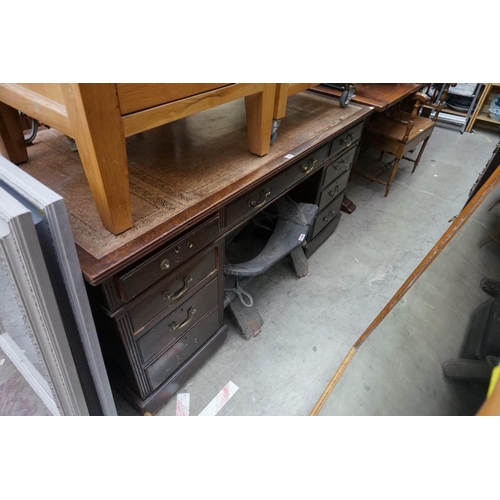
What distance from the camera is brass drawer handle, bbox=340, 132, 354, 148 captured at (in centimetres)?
169

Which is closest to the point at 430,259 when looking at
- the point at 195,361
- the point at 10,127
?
the point at 195,361

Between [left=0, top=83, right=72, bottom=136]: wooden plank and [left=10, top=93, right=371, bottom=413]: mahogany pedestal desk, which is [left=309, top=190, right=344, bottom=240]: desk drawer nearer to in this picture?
[left=10, top=93, right=371, bottom=413]: mahogany pedestal desk

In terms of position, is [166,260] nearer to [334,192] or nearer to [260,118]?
[260,118]

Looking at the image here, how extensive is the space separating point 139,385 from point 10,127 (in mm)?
898

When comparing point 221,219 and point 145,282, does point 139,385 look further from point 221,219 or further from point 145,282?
point 221,219

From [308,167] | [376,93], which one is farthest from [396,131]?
[308,167]

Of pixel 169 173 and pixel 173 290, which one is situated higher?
pixel 169 173

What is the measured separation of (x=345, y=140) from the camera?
171 centimetres

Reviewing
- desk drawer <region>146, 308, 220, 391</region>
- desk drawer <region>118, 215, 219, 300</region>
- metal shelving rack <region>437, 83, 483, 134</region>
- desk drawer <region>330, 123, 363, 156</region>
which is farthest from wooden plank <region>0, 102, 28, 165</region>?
metal shelving rack <region>437, 83, 483, 134</region>

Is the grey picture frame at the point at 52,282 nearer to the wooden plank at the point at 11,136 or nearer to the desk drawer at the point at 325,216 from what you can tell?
the wooden plank at the point at 11,136

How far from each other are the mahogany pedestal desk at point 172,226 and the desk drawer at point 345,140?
4 centimetres

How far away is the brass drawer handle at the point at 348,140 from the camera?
5.56ft

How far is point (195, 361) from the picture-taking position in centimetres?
144

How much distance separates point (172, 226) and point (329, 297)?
1.26 metres
